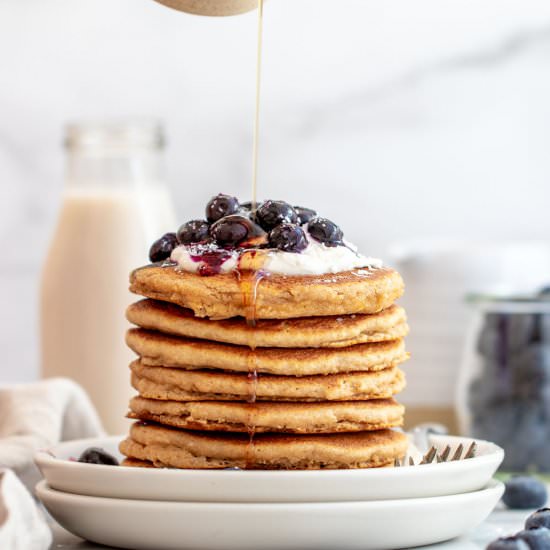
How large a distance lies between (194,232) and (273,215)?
0.35 feet

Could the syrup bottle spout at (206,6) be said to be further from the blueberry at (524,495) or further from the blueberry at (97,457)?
the blueberry at (524,495)

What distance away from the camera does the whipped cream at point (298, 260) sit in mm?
1248

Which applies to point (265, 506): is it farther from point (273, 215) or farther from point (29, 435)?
point (29, 435)

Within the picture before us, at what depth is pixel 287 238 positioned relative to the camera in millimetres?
1260

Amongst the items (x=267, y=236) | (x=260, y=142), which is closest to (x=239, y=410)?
(x=267, y=236)

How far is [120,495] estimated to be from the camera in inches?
46.2

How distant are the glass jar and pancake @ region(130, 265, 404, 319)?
2.80 ft

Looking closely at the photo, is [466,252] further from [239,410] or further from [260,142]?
[239,410]

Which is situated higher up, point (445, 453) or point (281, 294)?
point (281, 294)

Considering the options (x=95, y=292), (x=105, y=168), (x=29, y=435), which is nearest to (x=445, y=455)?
(x=29, y=435)

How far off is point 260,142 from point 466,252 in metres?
0.91

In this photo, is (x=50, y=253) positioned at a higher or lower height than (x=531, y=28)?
lower

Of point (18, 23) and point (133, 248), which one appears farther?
point (18, 23)

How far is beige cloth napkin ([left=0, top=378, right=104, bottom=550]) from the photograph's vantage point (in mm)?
1146
